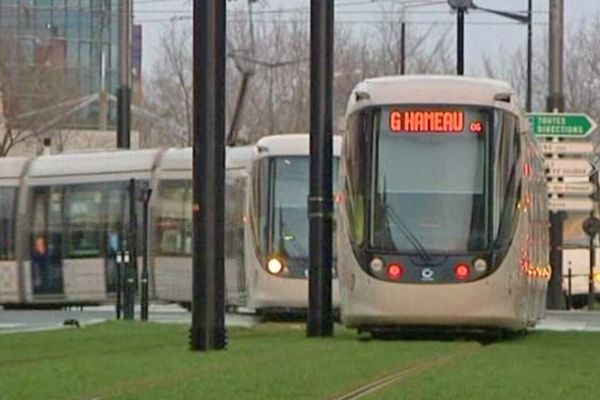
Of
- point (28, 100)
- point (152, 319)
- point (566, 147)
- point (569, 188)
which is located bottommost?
point (152, 319)

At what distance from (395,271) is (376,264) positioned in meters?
0.26

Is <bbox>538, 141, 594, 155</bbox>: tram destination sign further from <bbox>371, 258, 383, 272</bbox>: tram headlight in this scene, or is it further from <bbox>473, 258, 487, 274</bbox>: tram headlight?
<bbox>371, 258, 383, 272</bbox>: tram headlight

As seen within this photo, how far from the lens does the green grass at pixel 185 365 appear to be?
52.3 ft

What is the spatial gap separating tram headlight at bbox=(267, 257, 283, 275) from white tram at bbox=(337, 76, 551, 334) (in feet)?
35.0

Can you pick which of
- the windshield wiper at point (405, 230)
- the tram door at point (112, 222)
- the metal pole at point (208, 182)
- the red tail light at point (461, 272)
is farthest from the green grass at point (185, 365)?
the tram door at point (112, 222)

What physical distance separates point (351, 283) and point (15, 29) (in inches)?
2332

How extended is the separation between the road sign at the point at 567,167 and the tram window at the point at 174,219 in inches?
331

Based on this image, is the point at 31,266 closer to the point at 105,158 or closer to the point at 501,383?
the point at 105,158

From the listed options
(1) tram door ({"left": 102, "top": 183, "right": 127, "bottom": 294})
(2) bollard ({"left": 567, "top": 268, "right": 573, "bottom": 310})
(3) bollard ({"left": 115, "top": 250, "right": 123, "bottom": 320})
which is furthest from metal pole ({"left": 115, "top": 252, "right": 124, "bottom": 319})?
(2) bollard ({"left": 567, "top": 268, "right": 573, "bottom": 310})

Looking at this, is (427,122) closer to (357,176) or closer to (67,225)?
(357,176)

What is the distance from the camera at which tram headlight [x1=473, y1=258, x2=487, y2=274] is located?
25.2 m

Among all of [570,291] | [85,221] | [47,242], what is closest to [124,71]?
[85,221]

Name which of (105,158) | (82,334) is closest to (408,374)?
(82,334)

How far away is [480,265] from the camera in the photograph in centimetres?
2517
